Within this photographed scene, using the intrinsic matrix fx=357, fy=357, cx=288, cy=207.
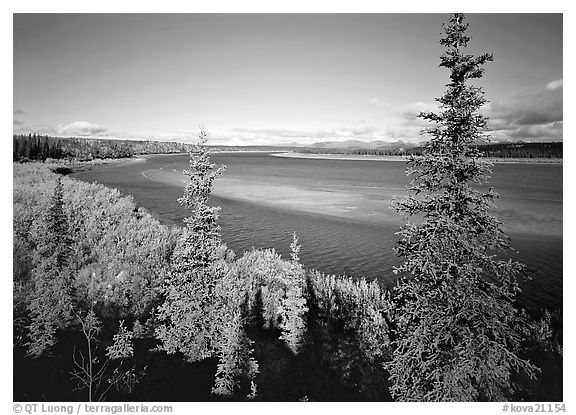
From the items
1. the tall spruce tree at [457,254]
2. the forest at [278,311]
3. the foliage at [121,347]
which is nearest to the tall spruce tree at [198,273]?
the forest at [278,311]

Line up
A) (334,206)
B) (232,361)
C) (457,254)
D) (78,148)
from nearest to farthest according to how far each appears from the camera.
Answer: (457,254) < (232,361) < (78,148) < (334,206)

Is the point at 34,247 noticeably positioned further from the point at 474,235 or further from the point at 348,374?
the point at 474,235

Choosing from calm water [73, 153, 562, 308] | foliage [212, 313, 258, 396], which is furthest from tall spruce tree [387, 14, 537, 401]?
calm water [73, 153, 562, 308]

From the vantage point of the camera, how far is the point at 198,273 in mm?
7227

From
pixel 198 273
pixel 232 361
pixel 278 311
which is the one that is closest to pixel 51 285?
pixel 198 273

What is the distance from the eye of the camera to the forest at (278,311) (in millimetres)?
5469

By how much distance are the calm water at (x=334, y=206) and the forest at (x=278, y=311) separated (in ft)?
5.79

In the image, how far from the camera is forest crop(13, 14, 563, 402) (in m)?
5.47

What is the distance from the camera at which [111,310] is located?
28.3 ft

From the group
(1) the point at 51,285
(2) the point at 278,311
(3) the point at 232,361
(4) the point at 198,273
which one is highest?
(4) the point at 198,273

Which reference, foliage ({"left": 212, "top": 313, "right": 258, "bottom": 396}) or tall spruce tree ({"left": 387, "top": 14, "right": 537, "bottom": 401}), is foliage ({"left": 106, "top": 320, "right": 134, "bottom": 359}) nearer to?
foliage ({"left": 212, "top": 313, "right": 258, "bottom": 396})

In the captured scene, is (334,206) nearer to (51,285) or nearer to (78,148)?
(78,148)

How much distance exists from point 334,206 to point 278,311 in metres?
6.21
